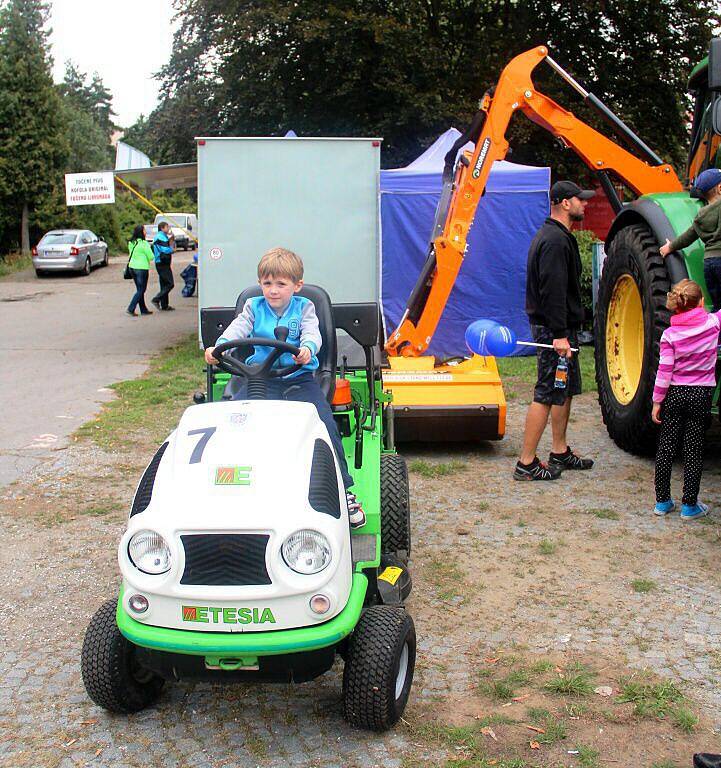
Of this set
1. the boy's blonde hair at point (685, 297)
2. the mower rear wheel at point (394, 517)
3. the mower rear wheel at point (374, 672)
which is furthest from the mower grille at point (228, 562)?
the boy's blonde hair at point (685, 297)

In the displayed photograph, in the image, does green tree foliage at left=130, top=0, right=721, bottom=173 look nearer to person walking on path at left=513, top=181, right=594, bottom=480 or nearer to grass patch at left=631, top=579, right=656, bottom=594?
person walking on path at left=513, top=181, right=594, bottom=480

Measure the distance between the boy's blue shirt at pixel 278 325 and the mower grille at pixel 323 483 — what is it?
24.9 inches

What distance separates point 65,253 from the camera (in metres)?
28.2

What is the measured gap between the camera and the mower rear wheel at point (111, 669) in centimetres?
331

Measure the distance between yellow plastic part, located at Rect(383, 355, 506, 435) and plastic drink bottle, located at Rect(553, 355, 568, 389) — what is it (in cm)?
78

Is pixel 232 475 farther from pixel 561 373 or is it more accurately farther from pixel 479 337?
pixel 479 337

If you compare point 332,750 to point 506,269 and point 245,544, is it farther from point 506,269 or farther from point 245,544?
point 506,269

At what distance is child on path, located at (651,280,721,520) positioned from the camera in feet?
17.6

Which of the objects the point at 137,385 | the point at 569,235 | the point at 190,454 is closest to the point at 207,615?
the point at 190,454

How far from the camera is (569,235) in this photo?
6410mm

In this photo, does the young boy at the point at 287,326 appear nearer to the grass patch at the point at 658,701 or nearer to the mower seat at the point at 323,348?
the mower seat at the point at 323,348

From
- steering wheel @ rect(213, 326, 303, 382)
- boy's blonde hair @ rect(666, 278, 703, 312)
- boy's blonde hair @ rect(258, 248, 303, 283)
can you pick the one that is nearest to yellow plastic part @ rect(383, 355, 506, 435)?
boy's blonde hair @ rect(666, 278, 703, 312)

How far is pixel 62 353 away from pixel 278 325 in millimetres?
9710

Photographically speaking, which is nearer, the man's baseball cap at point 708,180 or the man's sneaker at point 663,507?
the man's sneaker at point 663,507
